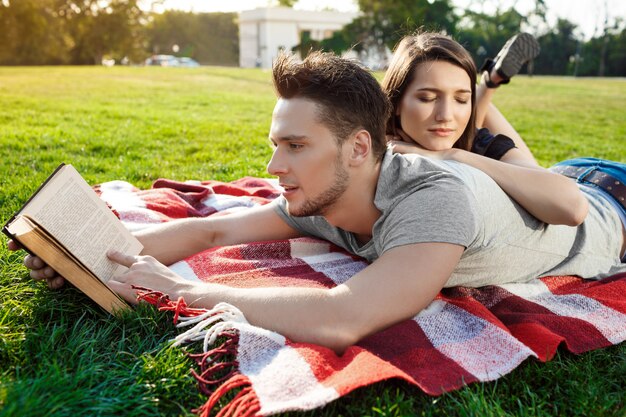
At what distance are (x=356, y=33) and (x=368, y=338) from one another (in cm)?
4834

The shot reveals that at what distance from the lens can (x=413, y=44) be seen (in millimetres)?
3637

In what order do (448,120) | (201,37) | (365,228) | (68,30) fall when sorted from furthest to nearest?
(201,37)
(68,30)
(448,120)
(365,228)

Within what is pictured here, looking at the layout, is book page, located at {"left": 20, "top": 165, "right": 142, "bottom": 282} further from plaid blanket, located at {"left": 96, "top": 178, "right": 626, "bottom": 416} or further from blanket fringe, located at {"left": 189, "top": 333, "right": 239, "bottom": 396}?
blanket fringe, located at {"left": 189, "top": 333, "right": 239, "bottom": 396}

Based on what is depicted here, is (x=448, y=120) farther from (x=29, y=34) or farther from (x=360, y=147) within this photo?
(x=29, y=34)

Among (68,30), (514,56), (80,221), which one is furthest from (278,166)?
(68,30)

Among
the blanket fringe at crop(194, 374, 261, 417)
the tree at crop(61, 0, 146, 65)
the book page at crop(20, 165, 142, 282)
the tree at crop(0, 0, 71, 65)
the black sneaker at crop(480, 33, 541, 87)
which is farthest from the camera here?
the tree at crop(61, 0, 146, 65)

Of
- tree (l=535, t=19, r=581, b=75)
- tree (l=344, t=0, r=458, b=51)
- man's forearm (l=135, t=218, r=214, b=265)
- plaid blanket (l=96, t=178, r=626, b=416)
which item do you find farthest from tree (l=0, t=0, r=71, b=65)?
tree (l=535, t=19, r=581, b=75)

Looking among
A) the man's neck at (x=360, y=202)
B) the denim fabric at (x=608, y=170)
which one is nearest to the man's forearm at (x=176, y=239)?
the man's neck at (x=360, y=202)

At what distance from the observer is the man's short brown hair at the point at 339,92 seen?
8.71ft

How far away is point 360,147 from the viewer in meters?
2.73

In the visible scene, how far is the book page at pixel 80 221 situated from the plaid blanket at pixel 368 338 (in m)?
0.33

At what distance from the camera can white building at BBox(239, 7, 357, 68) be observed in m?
51.6

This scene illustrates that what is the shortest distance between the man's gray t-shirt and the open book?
3.49 feet

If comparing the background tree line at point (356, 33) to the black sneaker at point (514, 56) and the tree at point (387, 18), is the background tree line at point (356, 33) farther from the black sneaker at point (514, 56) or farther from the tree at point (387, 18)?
the black sneaker at point (514, 56)
